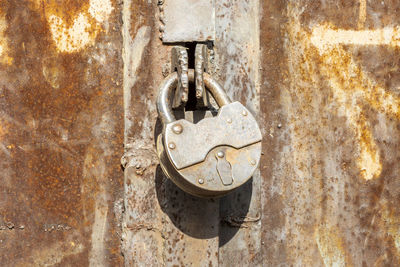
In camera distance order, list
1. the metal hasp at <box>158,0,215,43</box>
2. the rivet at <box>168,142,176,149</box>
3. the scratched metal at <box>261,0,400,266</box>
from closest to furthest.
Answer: the rivet at <box>168,142,176,149</box> < the metal hasp at <box>158,0,215,43</box> < the scratched metal at <box>261,0,400,266</box>

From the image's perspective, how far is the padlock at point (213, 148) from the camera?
2.57 feet

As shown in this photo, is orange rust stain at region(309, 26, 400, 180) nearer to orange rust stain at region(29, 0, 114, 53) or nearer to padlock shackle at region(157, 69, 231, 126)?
padlock shackle at region(157, 69, 231, 126)

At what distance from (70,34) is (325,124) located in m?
0.60

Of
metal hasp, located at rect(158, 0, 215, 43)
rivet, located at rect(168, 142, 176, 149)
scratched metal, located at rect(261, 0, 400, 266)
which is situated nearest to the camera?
rivet, located at rect(168, 142, 176, 149)

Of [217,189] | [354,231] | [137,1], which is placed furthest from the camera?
[354,231]

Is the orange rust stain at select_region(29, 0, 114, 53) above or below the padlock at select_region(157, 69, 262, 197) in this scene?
above

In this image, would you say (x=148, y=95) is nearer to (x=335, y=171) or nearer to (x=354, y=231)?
(x=335, y=171)

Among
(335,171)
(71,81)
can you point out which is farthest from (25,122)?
(335,171)

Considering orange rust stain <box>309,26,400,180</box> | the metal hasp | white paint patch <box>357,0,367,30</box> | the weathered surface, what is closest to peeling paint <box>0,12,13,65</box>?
the metal hasp

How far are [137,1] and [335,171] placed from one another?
0.58 meters

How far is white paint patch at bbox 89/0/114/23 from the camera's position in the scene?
0.98 metres

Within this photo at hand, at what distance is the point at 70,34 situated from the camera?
38.4 inches

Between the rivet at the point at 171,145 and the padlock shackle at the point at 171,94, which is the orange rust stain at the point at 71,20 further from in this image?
the rivet at the point at 171,145

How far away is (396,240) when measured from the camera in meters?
1.09
